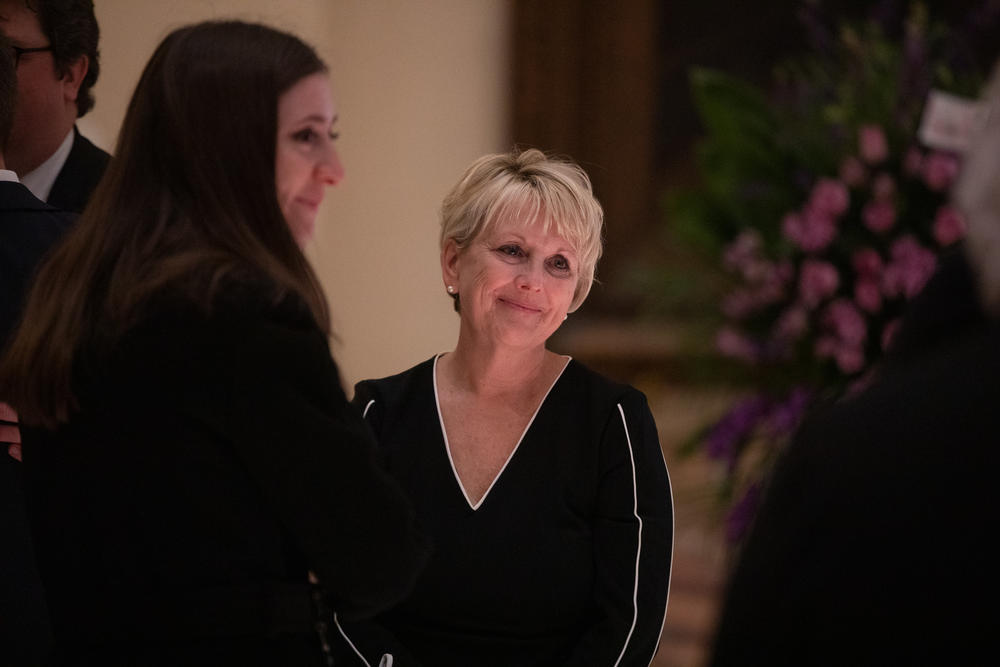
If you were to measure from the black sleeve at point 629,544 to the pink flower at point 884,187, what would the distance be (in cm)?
90

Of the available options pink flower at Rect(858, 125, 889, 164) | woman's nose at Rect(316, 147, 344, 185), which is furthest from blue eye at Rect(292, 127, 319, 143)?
pink flower at Rect(858, 125, 889, 164)

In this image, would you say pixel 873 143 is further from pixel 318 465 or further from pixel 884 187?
pixel 318 465

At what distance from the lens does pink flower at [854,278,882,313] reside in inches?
93.6

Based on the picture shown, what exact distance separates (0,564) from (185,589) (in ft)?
2.16

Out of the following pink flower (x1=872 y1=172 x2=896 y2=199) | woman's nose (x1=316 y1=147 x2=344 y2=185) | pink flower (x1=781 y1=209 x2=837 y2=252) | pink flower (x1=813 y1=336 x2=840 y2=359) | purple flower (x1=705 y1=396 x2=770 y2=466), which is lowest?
purple flower (x1=705 y1=396 x2=770 y2=466)

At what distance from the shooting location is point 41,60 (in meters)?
1.97

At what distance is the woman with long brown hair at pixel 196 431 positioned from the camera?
1.23 meters

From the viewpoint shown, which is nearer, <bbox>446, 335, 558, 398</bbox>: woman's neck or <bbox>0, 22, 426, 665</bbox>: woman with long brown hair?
<bbox>0, 22, 426, 665</bbox>: woman with long brown hair

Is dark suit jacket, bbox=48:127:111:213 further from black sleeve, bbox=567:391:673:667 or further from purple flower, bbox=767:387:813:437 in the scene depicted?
purple flower, bbox=767:387:813:437

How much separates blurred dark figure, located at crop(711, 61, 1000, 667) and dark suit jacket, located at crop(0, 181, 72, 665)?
1266 millimetres

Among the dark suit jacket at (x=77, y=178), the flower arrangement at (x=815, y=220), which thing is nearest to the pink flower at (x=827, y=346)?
the flower arrangement at (x=815, y=220)

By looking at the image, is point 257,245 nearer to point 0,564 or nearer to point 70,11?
point 0,564

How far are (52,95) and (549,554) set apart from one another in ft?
3.81

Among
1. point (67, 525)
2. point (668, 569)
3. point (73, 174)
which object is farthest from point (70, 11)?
point (668, 569)
